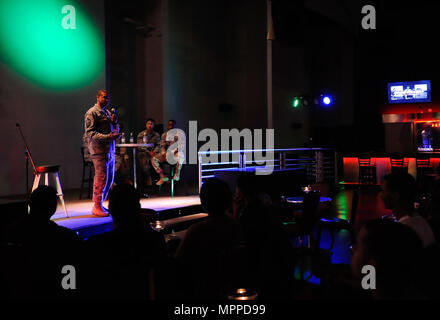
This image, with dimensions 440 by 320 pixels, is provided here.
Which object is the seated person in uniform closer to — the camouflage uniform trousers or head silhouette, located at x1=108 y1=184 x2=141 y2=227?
the camouflage uniform trousers

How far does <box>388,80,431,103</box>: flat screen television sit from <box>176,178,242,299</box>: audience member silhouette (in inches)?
465

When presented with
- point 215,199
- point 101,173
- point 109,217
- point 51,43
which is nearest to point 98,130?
point 101,173

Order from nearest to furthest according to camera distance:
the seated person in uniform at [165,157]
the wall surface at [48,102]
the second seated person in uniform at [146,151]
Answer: the wall surface at [48,102] → the seated person in uniform at [165,157] → the second seated person in uniform at [146,151]

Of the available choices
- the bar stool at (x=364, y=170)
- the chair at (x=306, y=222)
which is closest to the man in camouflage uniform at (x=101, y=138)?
the chair at (x=306, y=222)

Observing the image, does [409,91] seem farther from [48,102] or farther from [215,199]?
[215,199]

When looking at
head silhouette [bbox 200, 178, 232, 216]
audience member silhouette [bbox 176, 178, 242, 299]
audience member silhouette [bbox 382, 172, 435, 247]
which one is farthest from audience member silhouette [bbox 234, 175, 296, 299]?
audience member silhouette [bbox 382, 172, 435, 247]

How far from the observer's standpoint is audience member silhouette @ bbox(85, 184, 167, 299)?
1.60m

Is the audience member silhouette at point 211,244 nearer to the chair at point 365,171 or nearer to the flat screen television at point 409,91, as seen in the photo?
the chair at point 365,171

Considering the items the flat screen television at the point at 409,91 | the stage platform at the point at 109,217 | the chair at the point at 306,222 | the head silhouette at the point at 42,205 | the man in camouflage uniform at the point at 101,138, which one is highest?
the flat screen television at the point at 409,91

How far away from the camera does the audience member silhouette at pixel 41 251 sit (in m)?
1.92

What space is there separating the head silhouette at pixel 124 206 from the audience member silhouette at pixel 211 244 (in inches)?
14.0

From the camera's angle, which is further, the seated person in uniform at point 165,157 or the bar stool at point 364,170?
the bar stool at point 364,170

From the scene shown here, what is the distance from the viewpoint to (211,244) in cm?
223
